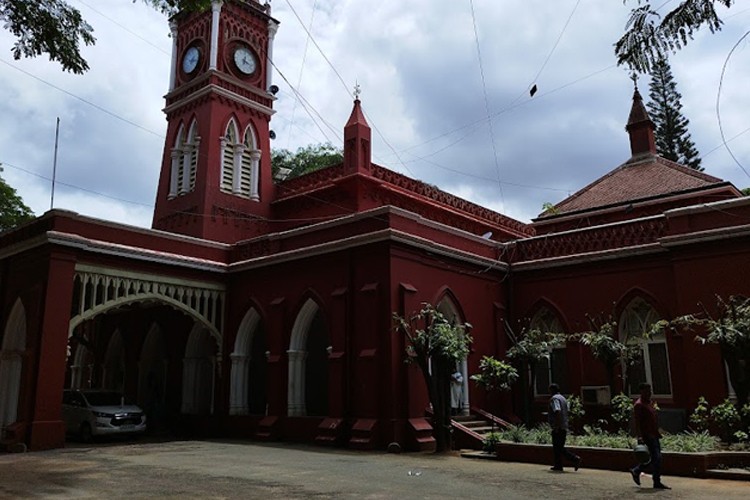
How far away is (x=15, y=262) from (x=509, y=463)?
39.6 feet

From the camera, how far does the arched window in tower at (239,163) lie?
20.2m

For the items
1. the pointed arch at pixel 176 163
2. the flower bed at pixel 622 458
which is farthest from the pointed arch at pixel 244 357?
the flower bed at pixel 622 458

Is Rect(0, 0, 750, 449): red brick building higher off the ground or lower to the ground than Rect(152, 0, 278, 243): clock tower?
lower

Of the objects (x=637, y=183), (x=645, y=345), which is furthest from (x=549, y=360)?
(x=637, y=183)

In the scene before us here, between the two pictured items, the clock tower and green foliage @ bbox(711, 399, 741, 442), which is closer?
green foliage @ bbox(711, 399, 741, 442)

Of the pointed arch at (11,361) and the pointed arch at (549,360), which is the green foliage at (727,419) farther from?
the pointed arch at (11,361)

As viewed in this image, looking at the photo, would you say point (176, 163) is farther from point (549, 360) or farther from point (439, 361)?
point (549, 360)

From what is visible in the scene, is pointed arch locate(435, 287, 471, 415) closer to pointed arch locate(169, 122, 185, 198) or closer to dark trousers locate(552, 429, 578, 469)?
dark trousers locate(552, 429, 578, 469)

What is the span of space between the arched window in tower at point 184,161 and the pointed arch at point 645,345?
43.1ft

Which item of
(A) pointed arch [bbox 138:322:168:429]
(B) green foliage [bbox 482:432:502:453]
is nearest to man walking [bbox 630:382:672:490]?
(B) green foliage [bbox 482:432:502:453]

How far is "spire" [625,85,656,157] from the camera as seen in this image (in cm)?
2339

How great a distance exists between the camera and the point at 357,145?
59.7 ft

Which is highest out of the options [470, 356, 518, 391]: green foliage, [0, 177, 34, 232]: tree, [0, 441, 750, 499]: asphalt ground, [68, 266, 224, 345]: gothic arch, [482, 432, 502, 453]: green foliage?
[0, 177, 34, 232]: tree

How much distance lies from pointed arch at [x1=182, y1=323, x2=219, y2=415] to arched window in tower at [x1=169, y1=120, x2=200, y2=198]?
4864mm
